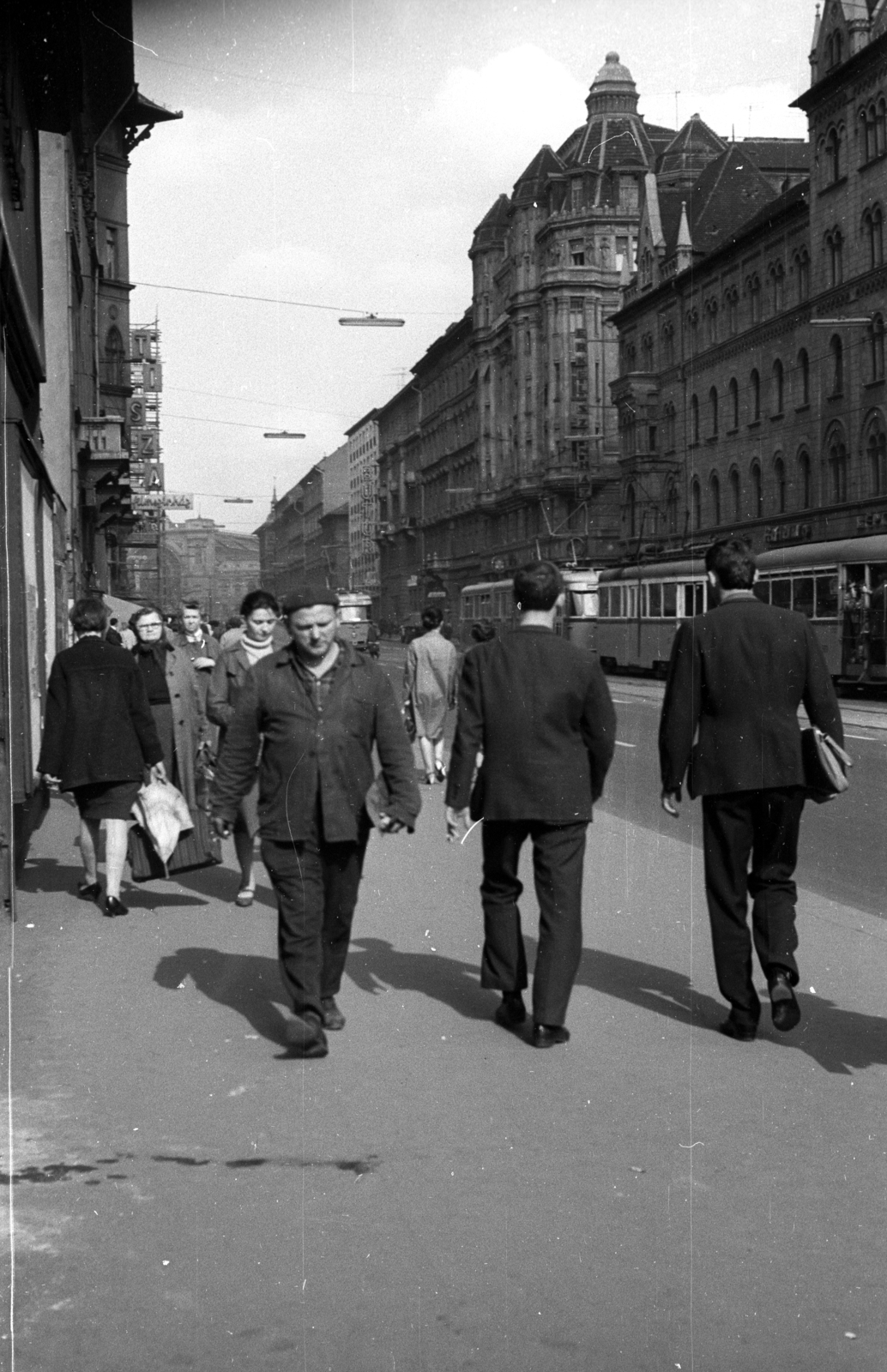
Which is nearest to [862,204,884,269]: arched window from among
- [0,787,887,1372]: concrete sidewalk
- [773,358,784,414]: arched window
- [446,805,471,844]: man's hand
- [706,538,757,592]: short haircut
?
[773,358,784,414]: arched window

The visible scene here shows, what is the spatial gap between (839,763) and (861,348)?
4393 centimetres

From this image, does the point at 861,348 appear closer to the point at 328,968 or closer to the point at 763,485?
the point at 763,485

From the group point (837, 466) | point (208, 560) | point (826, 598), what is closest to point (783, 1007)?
point (826, 598)

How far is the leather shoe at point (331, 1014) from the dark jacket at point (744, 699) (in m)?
1.57

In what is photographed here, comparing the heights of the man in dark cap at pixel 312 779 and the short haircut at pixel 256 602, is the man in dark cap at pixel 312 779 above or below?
below

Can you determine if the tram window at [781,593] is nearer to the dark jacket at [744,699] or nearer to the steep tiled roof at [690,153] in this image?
the dark jacket at [744,699]

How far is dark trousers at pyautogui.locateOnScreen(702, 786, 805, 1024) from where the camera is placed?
658 cm

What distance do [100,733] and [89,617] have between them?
64 cm

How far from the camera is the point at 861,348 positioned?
48.2 metres

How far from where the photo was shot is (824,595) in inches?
1364

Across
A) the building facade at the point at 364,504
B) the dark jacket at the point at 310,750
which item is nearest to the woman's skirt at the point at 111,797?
the dark jacket at the point at 310,750

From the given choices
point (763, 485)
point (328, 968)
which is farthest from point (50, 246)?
point (763, 485)

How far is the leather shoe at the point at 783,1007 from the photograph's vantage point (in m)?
6.42

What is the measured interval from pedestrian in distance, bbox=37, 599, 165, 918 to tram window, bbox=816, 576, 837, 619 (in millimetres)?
26287
